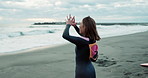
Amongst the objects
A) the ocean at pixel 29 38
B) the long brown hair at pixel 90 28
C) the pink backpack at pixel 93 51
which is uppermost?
the long brown hair at pixel 90 28

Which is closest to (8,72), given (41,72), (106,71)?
(41,72)

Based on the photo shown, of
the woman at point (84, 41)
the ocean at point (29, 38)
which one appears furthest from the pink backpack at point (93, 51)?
the ocean at point (29, 38)

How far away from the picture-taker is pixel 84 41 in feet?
8.77

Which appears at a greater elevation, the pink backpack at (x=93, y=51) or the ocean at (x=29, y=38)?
the pink backpack at (x=93, y=51)

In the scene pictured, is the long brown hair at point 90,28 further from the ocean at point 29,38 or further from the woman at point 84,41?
the ocean at point 29,38

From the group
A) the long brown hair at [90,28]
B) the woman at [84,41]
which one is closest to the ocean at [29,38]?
the woman at [84,41]

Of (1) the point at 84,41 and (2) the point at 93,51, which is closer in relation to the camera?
(1) the point at 84,41

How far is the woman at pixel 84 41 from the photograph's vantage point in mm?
2662

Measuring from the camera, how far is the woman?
2.66 metres

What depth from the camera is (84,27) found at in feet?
8.79

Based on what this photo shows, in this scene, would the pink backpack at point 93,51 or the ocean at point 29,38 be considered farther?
the ocean at point 29,38

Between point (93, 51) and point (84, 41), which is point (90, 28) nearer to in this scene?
point (84, 41)

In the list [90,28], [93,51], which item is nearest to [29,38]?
[93,51]

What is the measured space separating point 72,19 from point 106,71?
147 inches
